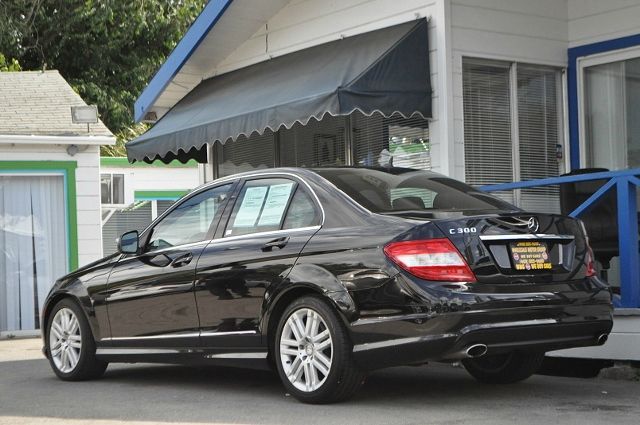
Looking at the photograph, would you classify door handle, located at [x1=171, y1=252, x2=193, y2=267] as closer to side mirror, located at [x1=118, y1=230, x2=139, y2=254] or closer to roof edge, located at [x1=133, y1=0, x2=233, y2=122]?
side mirror, located at [x1=118, y1=230, x2=139, y2=254]

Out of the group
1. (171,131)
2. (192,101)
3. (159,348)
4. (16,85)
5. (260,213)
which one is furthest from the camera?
(16,85)

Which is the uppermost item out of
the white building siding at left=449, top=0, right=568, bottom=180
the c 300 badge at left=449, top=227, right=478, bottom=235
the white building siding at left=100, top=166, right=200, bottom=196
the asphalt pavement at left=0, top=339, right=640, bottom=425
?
the white building siding at left=449, top=0, right=568, bottom=180

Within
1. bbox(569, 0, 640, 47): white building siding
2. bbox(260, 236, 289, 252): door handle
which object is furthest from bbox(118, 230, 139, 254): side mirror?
bbox(569, 0, 640, 47): white building siding

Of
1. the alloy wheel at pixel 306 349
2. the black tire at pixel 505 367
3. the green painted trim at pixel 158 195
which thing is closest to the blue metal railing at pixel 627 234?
the black tire at pixel 505 367

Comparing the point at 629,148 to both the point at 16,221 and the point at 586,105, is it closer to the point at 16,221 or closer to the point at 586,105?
the point at 586,105

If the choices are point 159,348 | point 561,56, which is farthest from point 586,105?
point 159,348

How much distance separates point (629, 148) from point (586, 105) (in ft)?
2.17

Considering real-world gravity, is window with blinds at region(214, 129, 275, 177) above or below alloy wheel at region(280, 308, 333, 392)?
above

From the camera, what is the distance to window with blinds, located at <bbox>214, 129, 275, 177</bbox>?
542 inches

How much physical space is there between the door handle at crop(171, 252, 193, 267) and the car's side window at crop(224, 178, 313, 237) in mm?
362

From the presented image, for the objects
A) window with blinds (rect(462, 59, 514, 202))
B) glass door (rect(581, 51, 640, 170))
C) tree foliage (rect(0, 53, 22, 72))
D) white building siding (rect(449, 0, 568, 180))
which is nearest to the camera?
white building siding (rect(449, 0, 568, 180))

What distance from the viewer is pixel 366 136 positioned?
1197cm

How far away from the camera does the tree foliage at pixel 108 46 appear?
1166 inches

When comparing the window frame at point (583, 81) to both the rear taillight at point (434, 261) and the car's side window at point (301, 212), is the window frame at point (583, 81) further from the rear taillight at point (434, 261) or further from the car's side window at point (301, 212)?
the rear taillight at point (434, 261)
